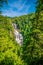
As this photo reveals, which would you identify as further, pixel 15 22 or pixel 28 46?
pixel 15 22

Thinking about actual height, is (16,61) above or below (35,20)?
below

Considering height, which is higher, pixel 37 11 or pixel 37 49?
pixel 37 11

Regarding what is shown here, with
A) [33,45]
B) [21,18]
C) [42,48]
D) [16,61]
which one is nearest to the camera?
[42,48]

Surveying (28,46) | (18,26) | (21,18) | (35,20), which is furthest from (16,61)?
(21,18)

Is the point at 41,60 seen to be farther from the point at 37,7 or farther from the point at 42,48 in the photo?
the point at 37,7

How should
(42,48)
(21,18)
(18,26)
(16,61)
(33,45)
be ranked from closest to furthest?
(42,48), (33,45), (16,61), (18,26), (21,18)

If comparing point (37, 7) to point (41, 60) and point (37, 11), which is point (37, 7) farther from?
point (41, 60)

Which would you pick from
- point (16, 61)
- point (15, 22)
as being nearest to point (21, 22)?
point (15, 22)

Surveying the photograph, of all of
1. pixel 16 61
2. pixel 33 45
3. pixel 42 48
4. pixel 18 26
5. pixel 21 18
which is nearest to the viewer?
pixel 42 48

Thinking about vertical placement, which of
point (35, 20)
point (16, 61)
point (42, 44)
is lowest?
point (16, 61)
